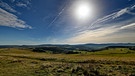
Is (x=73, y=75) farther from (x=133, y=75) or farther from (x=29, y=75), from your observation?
(x=133, y=75)

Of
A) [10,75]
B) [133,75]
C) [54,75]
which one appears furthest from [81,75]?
[10,75]

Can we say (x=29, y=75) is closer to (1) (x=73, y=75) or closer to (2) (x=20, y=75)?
(2) (x=20, y=75)

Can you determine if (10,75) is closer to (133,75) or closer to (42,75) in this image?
(42,75)

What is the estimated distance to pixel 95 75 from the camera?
20.8 meters

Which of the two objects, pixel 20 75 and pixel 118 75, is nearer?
pixel 118 75

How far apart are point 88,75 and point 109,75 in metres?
2.98

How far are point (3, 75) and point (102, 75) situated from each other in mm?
14466

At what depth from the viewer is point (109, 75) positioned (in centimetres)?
2059

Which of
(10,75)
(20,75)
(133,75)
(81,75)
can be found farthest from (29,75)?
(133,75)

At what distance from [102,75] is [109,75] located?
97 centimetres

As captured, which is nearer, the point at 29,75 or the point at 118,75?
the point at 118,75

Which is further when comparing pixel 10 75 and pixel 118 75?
pixel 10 75

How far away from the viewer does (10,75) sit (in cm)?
2164

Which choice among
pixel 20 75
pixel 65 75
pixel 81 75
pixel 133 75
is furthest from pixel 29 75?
pixel 133 75
